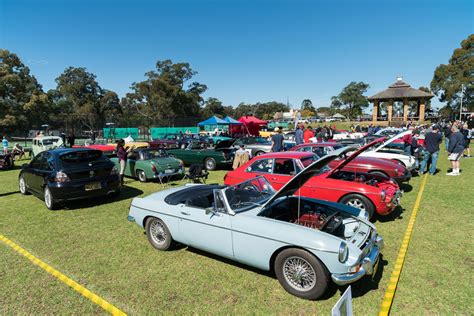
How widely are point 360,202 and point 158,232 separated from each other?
396 centimetres

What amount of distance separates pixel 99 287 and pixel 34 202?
6012 mm

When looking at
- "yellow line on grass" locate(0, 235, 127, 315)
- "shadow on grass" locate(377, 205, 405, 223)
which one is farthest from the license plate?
"shadow on grass" locate(377, 205, 405, 223)

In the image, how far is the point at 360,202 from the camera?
19.4 ft

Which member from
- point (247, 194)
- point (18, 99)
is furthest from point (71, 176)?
point (18, 99)

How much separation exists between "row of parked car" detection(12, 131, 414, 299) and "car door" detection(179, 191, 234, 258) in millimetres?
14

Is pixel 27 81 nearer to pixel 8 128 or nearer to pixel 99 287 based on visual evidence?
pixel 8 128

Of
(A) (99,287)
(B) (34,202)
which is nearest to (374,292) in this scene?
(A) (99,287)

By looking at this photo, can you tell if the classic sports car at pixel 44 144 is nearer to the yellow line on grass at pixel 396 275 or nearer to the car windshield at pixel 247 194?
the car windshield at pixel 247 194

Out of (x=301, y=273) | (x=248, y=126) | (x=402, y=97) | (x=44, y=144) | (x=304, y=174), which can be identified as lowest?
(x=301, y=273)

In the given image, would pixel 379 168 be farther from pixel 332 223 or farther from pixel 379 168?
pixel 332 223

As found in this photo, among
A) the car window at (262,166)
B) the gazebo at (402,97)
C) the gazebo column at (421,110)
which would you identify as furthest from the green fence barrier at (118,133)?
the gazebo column at (421,110)

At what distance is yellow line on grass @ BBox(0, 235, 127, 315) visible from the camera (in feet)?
11.4

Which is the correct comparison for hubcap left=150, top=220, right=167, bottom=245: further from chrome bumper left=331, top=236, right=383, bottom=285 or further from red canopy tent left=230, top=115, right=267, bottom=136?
red canopy tent left=230, top=115, right=267, bottom=136

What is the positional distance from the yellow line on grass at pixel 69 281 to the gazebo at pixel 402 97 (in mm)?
52206
